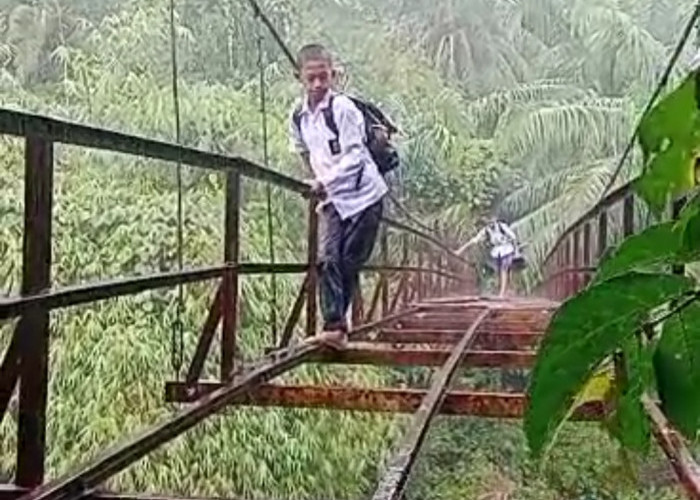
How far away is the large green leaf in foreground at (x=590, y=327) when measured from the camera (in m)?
0.30

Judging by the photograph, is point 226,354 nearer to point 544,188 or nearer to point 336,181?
point 336,181

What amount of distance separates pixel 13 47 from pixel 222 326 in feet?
21.3

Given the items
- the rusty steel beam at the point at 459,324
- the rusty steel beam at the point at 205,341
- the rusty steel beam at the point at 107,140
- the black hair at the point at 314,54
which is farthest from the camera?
the rusty steel beam at the point at 459,324

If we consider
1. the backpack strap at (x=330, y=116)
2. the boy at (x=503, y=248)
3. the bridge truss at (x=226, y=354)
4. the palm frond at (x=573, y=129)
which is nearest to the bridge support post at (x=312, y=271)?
the bridge truss at (x=226, y=354)

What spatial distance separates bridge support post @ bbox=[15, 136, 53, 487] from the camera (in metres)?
1.40

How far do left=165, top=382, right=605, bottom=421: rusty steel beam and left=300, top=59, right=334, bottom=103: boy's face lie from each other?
2.04 feet

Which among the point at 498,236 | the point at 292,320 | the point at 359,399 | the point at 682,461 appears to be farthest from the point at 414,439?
the point at 498,236

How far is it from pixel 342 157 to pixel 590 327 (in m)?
2.54

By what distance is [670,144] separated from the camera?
347 millimetres

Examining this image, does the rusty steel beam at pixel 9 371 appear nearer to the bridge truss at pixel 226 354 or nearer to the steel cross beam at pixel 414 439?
the bridge truss at pixel 226 354

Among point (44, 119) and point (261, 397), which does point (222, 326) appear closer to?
point (261, 397)

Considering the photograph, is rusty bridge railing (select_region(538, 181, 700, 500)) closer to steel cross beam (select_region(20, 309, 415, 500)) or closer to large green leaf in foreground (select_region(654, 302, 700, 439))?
large green leaf in foreground (select_region(654, 302, 700, 439))

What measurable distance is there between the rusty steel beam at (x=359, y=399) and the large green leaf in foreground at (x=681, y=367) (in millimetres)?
1927

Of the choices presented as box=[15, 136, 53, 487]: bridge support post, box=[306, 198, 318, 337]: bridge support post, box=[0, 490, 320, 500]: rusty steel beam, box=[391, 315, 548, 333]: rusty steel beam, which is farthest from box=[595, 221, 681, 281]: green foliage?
box=[391, 315, 548, 333]: rusty steel beam
